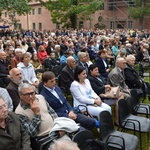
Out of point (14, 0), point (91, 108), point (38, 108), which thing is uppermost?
A: point (14, 0)

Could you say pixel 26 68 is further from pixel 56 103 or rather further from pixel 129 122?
pixel 129 122

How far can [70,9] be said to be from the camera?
1167 inches

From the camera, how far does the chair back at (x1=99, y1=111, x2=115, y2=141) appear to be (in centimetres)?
354

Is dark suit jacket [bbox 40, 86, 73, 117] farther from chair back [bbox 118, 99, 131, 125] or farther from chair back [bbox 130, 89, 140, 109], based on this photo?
chair back [bbox 130, 89, 140, 109]

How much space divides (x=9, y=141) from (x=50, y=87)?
1455mm

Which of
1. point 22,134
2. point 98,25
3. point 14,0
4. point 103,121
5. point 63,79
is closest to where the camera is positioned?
point 22,134

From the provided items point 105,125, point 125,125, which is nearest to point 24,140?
point 105,125

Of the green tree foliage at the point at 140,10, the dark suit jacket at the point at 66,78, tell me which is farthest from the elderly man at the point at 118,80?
the green tree foliage at the point at 140,10

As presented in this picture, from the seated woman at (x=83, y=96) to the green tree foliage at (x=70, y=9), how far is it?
25.3 metres

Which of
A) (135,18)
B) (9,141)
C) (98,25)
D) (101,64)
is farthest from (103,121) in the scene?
(98,25)

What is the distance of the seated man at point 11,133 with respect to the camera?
9.13 ft

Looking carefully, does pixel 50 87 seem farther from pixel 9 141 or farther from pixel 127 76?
pixel 127 76

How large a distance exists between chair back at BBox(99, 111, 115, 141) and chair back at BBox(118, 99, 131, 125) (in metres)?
0.41

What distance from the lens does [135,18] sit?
119 feet
